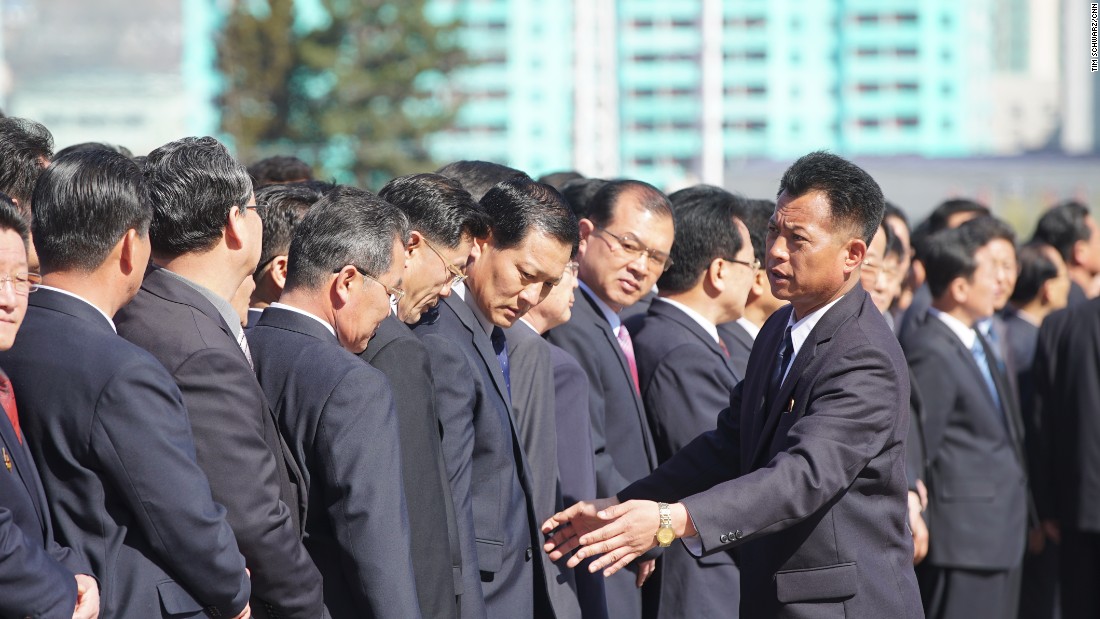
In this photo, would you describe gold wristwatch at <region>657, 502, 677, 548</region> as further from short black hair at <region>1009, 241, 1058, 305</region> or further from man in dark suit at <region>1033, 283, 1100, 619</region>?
short black hair at <region>1009, 241, 1058, 305</region>

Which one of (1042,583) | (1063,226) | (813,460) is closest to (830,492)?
(813,460)

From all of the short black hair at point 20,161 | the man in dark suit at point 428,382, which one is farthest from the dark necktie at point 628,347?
the short black hair at point 20,161

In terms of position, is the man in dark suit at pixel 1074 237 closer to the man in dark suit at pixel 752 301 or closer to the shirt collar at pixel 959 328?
the shirt collar at pixel 959 328

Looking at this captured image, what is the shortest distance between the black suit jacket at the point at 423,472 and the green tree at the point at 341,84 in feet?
93.1

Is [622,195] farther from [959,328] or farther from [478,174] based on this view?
[959,328]

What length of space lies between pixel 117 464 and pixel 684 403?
2331 mm

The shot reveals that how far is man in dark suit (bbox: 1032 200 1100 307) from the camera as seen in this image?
25.6 feet

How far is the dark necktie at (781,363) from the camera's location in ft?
11.1

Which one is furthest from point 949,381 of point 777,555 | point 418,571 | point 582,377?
point 418,571

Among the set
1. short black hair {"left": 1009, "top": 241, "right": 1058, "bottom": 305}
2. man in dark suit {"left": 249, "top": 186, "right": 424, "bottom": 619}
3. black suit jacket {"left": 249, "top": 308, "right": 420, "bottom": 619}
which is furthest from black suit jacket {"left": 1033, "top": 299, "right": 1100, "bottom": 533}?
black suit jacket {"left": 249, "top": 308, "right": 420, "bottom": 619}

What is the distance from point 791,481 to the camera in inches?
120

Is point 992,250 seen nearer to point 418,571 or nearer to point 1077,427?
point 1077,427

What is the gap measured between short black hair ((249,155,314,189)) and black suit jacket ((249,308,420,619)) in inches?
91.7

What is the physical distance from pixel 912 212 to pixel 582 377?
32541 millimetres
